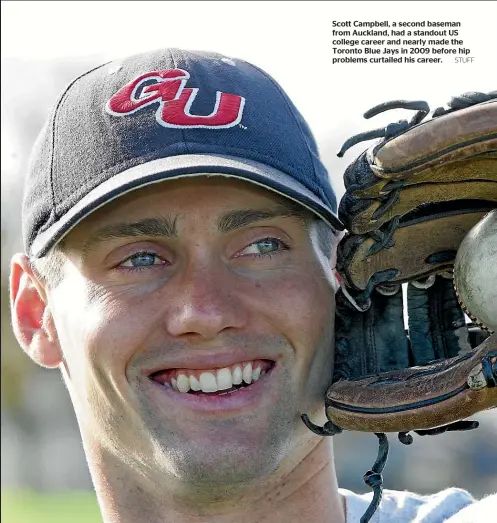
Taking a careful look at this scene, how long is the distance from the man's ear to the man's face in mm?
250

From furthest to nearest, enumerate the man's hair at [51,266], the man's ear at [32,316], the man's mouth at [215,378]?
1. the man's ear at [32,316]
2. the man's hair at [51,266]
3. the man's mouth at [215,378]

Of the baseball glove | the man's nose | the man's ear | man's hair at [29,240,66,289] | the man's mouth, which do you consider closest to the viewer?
the baseball glove

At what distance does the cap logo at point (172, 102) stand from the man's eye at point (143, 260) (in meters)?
0.31

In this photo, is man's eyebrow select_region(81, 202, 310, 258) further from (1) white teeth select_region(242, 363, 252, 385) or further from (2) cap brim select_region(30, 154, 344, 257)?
(1) white teeth select_region(242, 363, 252, 385)

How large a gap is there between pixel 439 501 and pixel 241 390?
69 cm

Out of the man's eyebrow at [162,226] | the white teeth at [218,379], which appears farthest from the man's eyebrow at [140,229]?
the white teeth at [218,379]

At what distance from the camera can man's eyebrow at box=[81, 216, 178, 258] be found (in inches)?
95.9

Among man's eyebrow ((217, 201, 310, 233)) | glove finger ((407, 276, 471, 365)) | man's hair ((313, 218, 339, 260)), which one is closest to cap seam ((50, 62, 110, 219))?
man's eyebrow ((217, 201, 310, 233))

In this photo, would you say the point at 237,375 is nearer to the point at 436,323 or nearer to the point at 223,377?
the point at 223,377

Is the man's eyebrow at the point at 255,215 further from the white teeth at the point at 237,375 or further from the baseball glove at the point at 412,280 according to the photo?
the white teeth at the point at 237,375

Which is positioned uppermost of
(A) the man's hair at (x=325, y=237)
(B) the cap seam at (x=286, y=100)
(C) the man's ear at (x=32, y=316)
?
(B) the cap seam at (x=286, y=100)

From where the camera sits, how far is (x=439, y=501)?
279cm

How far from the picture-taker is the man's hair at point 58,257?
8.55 feet

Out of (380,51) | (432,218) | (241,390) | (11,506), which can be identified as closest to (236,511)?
(241,390)
